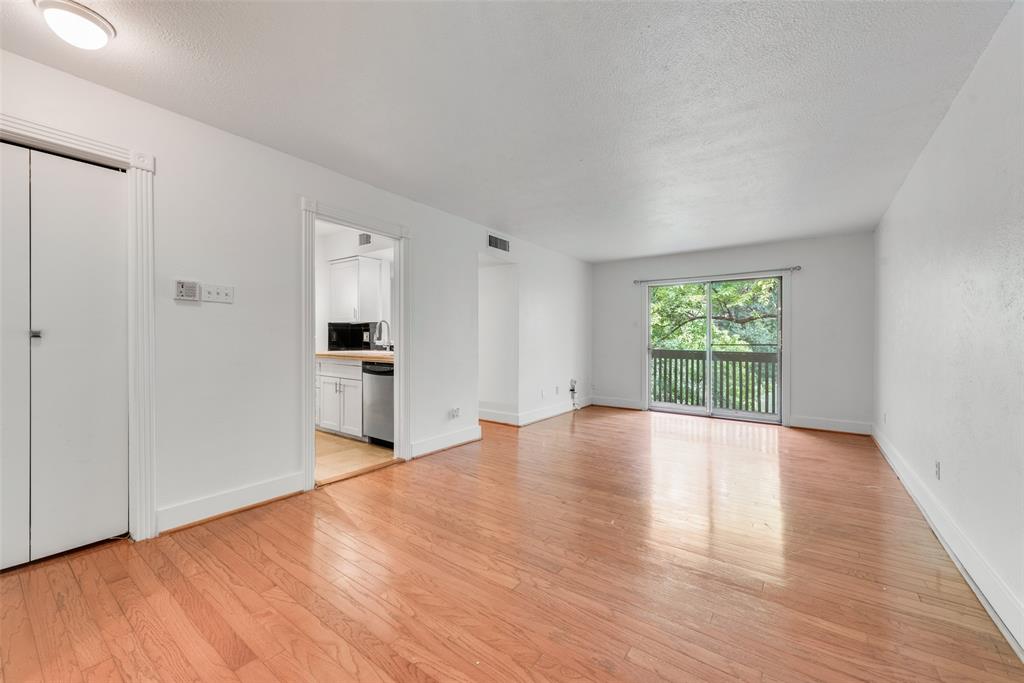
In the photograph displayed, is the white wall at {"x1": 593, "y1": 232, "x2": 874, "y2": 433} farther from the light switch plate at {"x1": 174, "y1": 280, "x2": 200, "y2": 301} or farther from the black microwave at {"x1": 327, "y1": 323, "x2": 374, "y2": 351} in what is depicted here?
the light switch plate at {"x1": 174, "y1": 280, "x2": 200, "y2": 301}

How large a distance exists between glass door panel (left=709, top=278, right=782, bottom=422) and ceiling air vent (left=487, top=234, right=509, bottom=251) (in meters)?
3.13

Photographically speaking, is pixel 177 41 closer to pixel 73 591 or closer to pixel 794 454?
pixel 73 591

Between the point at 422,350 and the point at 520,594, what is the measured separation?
245 cm

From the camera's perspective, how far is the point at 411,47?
5.87 feet

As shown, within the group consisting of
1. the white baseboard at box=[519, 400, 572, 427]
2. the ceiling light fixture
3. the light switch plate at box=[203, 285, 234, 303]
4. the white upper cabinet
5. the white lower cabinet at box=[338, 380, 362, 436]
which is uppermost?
the ceiling light fixture

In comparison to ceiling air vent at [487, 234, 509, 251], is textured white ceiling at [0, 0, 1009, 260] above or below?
above

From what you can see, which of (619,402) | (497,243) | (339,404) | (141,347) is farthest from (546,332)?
(141,347)

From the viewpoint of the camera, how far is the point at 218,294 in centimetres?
248

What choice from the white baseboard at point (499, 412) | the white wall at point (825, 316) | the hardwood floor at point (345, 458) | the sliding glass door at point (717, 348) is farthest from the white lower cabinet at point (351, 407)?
the white wall at point (825, 316)

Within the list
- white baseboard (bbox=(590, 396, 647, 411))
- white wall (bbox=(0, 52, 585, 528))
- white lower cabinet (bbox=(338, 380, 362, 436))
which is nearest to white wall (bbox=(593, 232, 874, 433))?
white baseboard (bbox=(590, 396, 647, 411))

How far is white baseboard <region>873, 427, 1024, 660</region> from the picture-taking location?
1514 millimetres

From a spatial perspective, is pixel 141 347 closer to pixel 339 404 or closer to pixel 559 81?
pixel 339 404

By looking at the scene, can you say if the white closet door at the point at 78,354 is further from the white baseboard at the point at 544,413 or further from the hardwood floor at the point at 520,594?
the white baseboard at the point at 544,413

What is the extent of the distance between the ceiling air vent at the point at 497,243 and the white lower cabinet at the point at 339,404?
2.08 metres
